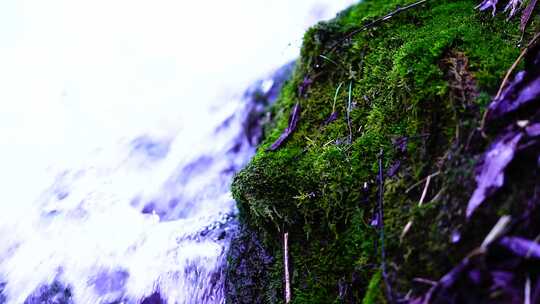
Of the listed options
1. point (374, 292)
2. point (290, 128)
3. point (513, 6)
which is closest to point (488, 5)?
point (513, 6)

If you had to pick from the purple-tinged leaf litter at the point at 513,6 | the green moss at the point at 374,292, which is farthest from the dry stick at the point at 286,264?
the purple-tinged leaf litter at the point at 513,6

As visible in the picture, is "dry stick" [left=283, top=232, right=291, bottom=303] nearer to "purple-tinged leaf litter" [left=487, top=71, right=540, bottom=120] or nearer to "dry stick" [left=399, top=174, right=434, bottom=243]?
"dry stick" [left=399, top=174, right=434, bottom=243]

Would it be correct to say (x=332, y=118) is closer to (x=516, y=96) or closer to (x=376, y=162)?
(x=376, y=162)

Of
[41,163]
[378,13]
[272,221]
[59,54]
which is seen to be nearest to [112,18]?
[59,54]

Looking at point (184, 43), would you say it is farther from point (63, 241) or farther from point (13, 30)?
point (63, 241)

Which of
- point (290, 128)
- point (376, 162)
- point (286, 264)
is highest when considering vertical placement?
point (290, 128)

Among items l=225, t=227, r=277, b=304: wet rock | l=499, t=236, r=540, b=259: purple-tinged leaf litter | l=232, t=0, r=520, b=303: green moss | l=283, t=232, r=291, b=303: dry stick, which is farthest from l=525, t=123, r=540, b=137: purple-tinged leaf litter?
l=225, t=227, r=277, b=304: wet rock
